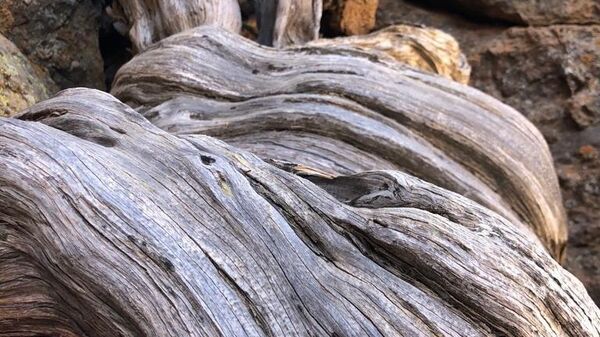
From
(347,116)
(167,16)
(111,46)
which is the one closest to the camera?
(347,116)

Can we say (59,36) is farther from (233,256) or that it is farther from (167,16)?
(233,256)

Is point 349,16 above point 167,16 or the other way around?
above

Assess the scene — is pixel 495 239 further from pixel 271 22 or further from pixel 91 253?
pixel 271 22

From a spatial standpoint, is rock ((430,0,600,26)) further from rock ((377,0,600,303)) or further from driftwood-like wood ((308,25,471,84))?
driftwood-like wood ((308,25,471,84))

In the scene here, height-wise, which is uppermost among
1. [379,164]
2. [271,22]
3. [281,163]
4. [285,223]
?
[271,22]

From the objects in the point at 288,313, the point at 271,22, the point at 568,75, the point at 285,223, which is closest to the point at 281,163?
the point at 285,223

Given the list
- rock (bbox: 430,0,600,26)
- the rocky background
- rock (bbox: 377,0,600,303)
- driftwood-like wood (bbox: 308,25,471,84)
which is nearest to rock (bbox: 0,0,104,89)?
the rocky background

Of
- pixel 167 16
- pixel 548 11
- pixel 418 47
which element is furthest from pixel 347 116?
pixel 548 11
